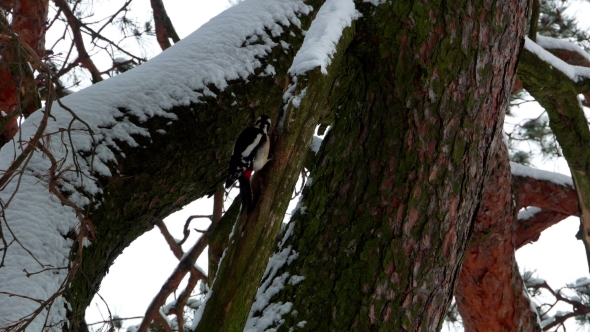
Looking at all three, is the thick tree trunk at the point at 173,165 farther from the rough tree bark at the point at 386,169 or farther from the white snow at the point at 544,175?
the white snow at the point at 544,175

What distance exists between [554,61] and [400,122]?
174cm

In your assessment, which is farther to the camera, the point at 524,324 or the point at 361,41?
the point at 524,324

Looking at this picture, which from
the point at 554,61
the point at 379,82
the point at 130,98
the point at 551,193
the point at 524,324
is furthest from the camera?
the point at 551,193

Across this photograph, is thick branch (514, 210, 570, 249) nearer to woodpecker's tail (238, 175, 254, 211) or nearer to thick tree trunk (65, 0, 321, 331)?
thick tree trunk (65, 0, 321, 331)

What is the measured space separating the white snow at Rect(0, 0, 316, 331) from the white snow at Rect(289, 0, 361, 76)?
60cm

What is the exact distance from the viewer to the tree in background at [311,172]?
1621mm

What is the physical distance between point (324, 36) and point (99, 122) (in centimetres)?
90

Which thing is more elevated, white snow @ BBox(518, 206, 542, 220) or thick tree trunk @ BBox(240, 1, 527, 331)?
white snow @ BBox(518, 206, 542, 220)

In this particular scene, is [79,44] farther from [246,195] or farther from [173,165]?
[246,195]

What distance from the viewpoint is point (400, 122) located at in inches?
72.4

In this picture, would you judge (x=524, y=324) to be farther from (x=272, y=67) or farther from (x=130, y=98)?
(x=130, y=98)

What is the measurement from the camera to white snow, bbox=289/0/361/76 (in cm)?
161

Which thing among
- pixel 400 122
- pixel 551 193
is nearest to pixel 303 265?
pixel 400 122

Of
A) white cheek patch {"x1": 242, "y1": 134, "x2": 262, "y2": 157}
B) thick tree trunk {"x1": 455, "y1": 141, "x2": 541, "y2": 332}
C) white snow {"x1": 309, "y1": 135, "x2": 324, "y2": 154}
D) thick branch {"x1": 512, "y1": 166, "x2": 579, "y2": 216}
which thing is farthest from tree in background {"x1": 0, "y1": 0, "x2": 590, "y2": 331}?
thick branch {"x1": 512, "y1": 166, "x2": 579, "y2": 216}
